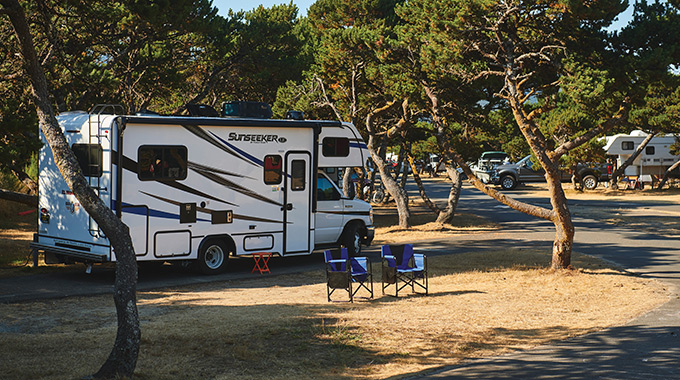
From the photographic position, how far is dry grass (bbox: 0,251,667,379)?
25.8 ft

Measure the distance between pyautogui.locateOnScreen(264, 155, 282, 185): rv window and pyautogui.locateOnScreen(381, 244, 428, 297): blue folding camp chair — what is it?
3.09m

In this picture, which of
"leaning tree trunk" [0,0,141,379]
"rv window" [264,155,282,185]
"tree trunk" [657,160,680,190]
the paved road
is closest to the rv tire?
"rv window" [264,155,282,185]

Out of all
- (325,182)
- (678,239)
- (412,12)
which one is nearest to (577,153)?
(678,239)

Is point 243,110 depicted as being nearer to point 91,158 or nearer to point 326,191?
point 326,191

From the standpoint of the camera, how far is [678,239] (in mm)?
19953

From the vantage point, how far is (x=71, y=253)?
1330 cm

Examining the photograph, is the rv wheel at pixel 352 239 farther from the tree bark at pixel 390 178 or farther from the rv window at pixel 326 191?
the tree bark at pixel 390 178

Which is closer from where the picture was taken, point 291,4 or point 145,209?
point 145,209

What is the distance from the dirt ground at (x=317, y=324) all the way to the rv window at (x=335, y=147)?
9.62ft

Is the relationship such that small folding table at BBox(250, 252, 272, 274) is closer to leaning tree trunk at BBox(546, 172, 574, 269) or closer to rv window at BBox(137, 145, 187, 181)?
rv window at BBox(137, 145, 187, 181)

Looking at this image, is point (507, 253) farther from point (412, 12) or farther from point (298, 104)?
point (298, 104)

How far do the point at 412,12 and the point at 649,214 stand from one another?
44.5ft

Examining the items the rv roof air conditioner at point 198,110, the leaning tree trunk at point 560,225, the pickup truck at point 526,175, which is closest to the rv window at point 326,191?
the rv roof air conditioner at point 198,110

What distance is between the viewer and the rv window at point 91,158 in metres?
12.9
